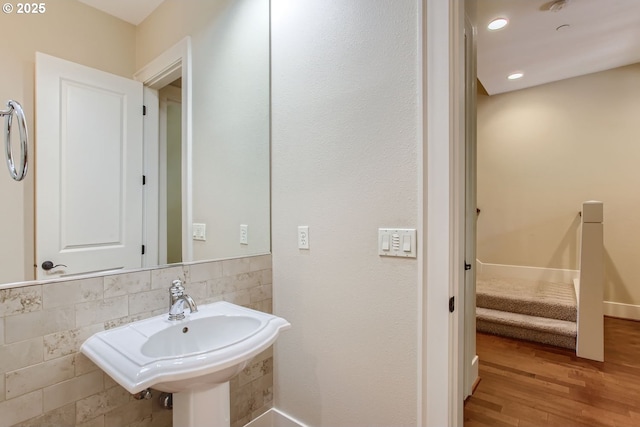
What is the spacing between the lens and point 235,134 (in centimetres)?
176

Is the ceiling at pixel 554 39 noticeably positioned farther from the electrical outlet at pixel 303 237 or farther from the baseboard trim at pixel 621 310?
the baseboard trim at pixel 621 310

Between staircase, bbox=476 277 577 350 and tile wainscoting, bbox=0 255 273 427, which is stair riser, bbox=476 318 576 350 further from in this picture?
tile wainscoting, bbox=0 255 273 427

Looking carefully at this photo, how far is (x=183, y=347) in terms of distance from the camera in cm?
121

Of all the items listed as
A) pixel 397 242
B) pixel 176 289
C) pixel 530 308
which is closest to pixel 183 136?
pixel 176 289

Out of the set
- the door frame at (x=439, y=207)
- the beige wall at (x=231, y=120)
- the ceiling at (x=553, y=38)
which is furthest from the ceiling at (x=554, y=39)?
the beige wall at (x=231, y=120)

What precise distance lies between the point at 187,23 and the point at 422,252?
5.35 feet

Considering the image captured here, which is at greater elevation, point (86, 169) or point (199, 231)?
point (86, 169)

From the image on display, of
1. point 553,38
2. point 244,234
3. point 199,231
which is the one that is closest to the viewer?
point 199,231

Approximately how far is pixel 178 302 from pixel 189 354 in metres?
0.41

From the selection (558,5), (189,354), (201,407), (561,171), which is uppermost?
(558,5)

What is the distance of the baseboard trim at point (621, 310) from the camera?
10.6 ft

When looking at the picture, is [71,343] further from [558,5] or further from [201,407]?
[558,5]

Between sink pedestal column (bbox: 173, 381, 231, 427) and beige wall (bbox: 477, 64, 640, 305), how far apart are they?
404cm

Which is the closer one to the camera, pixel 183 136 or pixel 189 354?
pixel 189 354
